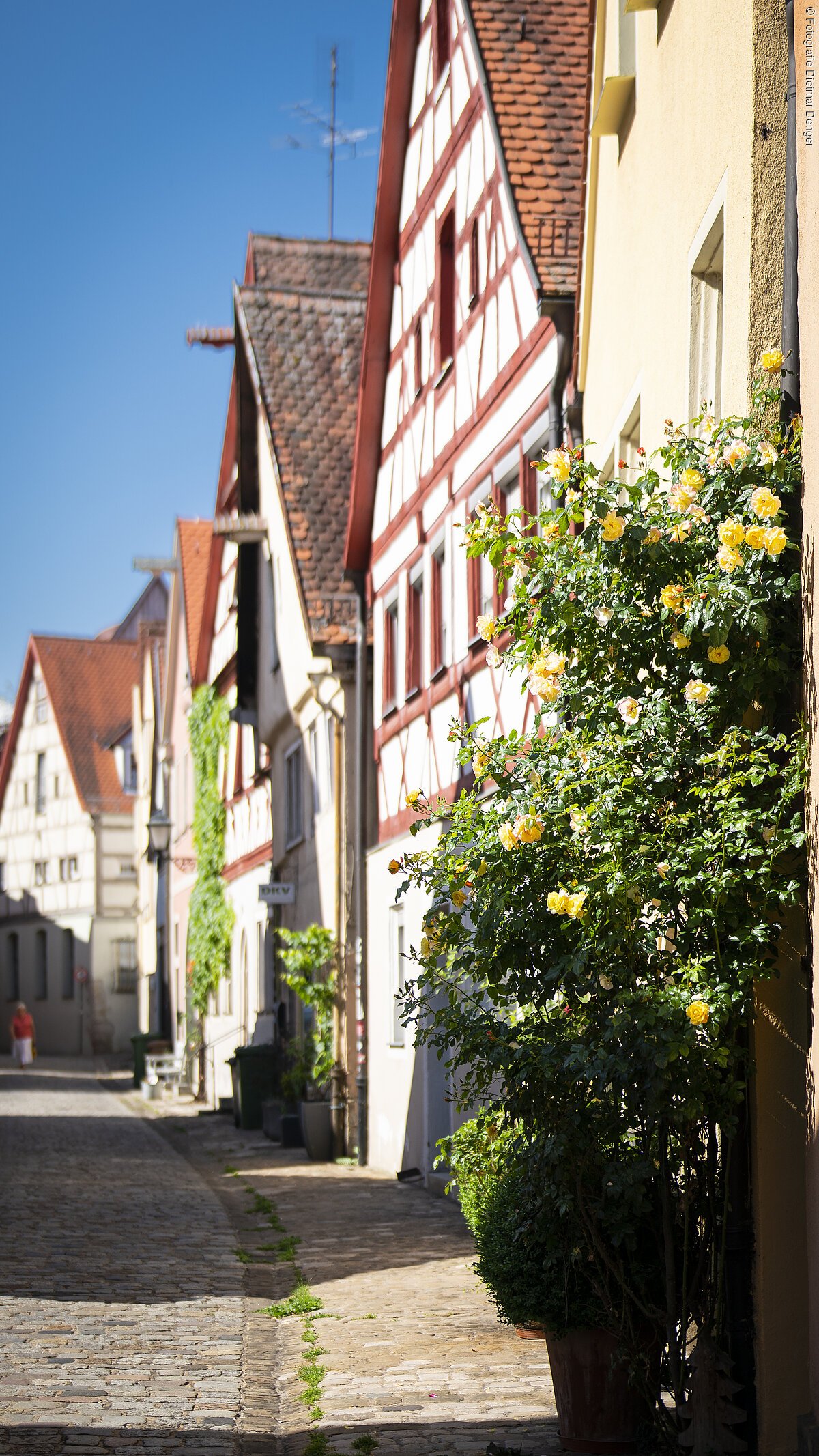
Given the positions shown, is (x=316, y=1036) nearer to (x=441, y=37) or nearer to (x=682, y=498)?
(x=441, y=37)

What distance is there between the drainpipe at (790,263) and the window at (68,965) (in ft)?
149

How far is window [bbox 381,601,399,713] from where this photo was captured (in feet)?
57.9

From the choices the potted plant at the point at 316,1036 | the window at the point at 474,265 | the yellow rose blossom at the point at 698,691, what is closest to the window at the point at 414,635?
the window at the point at 474,265

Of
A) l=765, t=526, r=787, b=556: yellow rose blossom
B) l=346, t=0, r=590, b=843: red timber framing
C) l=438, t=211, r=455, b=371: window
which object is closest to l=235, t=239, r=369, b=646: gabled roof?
l=346, t=0, r=590, b=843: red timber framing

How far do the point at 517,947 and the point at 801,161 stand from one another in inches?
108

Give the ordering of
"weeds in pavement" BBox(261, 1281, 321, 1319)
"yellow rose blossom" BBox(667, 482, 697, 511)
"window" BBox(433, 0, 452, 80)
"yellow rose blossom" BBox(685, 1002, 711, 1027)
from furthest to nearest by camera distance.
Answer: "window" BBox(433, 0, 452, 80) → "weeds in pavement" BBox(261, 1281, 321, 1319) → "yellow rose blossom" BBox(667, 482, 697, 511) → "yellow rose blossom" BBox(685, 1002, 711, 1027)

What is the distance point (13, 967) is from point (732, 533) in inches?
1969

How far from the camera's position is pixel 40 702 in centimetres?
5372

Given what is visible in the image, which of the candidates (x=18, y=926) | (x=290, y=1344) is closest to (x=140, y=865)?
(x=18, y=926)

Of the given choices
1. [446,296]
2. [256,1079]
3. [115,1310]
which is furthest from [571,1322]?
[256,1079]

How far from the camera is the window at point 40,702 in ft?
175

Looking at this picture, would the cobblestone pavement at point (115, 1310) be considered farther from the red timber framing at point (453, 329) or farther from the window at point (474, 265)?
the window at point (474, 265)

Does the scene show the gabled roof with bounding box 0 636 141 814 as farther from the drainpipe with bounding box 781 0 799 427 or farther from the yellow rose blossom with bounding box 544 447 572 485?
the drainpipe with bounding box 781 0 799 427

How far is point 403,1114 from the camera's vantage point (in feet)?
53.0
